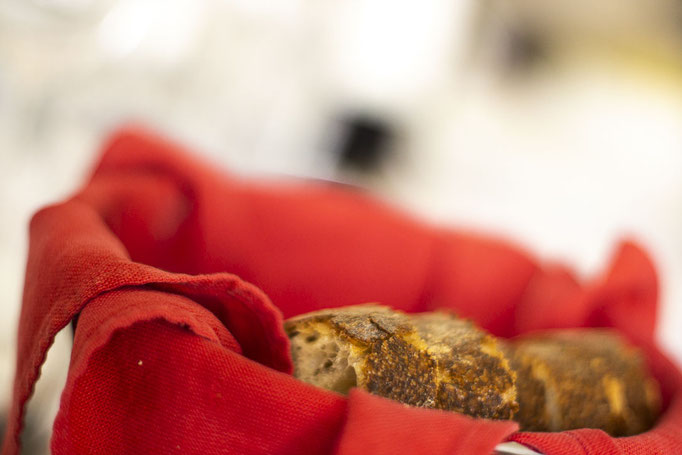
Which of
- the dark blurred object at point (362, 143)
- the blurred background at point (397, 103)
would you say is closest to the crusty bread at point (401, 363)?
the blurred background at point (397, 103)

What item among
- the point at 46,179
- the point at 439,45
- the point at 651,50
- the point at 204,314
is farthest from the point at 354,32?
the point at 204,314

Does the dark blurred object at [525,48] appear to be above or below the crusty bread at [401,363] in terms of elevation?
above

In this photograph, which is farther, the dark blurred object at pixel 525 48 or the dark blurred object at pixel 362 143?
the dark blurred object at pixel 525 48

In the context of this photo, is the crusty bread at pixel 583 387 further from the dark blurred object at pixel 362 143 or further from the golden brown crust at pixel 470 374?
the dark blurred object at pixel 362 143

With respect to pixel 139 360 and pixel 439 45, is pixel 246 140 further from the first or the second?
pixel 139 360

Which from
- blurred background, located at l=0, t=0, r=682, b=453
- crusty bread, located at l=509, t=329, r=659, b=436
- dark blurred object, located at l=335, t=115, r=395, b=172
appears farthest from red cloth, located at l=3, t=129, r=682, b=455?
dark blurred object, located at l=335, t=115, r=395, b=172

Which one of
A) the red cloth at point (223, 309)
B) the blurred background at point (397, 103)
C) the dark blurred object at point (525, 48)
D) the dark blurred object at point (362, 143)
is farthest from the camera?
the dark blurred object at point (525, 48)

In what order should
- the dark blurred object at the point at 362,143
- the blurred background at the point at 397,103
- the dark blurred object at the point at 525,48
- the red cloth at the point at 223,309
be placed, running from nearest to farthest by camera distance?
the red cloth at the point at 223,309 → the blurred background at the point at 397,103 → the dark blurred object at the point at 362,143 → the dark blurred object at the point at 525,48

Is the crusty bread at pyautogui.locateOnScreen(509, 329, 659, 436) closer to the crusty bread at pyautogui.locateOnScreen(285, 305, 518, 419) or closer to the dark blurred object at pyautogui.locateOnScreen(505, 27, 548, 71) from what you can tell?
the crusty bread at pyautogui.locateOnScreen(285, 305, 518, 419)
